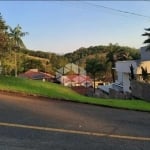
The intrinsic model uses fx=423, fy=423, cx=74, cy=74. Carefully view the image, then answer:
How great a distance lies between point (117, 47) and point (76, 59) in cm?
6813

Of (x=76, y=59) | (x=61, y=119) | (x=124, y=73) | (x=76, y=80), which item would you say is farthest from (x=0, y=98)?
(x=76, y=59)

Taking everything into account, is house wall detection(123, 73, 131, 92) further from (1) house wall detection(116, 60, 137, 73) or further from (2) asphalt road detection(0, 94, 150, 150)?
(2) asphalt road detection(0, 94, 150, 150)

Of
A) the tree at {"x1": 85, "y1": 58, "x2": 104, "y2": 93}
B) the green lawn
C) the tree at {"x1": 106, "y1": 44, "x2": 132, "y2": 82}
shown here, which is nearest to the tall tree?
the green lawn

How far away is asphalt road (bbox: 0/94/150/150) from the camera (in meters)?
8.09

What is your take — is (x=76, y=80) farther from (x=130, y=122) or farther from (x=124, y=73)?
(x=130, y=122)

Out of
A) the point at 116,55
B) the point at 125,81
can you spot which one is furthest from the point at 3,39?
the point at 116,55

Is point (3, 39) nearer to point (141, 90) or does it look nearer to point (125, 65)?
point (141, 90)

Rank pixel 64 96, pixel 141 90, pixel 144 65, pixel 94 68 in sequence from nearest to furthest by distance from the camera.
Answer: pixel 64 96, pixel 141 90, pixel 144 65, pixel 94 68

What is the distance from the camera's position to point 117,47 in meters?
107

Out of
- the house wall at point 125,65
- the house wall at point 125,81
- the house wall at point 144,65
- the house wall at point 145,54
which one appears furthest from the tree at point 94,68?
the house wall at point 144,65

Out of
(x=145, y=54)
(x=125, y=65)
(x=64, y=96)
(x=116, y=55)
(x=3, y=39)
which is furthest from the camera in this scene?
(x=116, y=55)

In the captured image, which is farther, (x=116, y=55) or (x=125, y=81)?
(x=116, y=55)

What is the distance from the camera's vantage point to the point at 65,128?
962 centimetres

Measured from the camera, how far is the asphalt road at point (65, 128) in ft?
26.6
